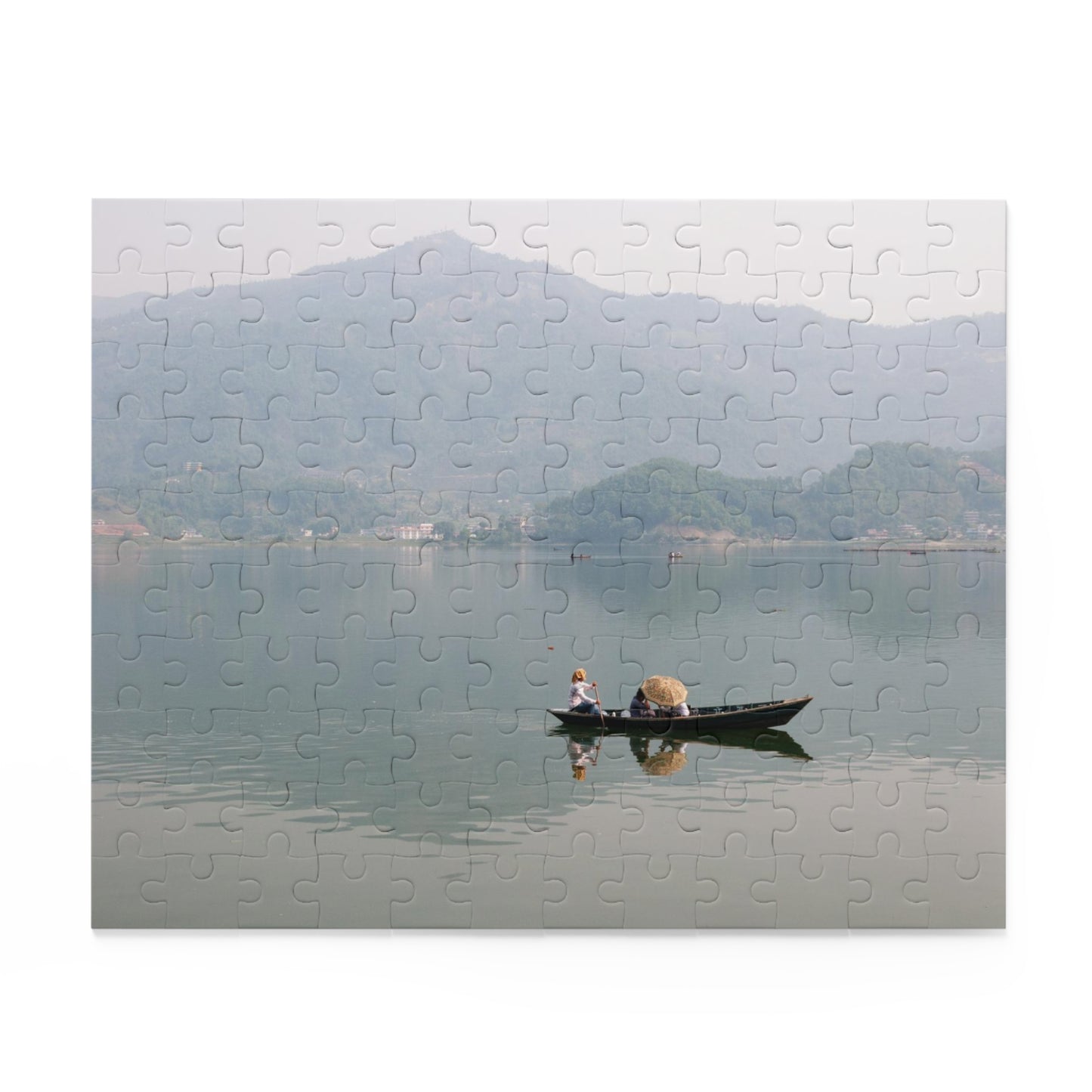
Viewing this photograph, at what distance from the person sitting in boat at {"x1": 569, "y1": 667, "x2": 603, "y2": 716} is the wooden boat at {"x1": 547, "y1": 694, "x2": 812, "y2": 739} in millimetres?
27

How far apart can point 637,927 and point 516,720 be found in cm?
102

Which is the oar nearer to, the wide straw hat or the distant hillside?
the wide straw hat

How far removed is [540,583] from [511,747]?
2.44ft

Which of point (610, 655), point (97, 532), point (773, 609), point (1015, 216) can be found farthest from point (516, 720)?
point (1015, 216)

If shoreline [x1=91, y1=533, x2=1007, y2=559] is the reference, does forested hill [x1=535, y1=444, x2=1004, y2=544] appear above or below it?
above

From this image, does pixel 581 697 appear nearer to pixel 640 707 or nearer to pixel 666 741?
pixel 640 707

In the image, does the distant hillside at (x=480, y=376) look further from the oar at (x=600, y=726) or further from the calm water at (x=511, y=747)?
the oar at (x=600, y=726)

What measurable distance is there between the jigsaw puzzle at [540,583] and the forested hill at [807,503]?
22 millimetres

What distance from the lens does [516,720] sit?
5.46 metres

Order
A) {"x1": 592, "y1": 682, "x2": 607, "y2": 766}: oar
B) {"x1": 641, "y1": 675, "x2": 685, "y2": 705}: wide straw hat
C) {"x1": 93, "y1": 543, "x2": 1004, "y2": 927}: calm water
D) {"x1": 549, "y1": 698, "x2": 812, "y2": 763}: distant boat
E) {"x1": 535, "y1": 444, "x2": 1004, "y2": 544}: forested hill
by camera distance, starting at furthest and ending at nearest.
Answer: {"x1": 592, "y1": 682, "x2": 607, "y2": 766}: oar
{"x1": 641, "y1": 675, "x2": 685, "y2": 705}: wide straw hat
{"x1": 549, "y1": 698, "x2": 812, "y2": 763}: distant boat
{"x1": 535, "y1": 444, "x2": 1004, "y2": 544}: forested hill
{"x1": 93, "y1": 543, "x2": 1004, "y2": 927}: calm water

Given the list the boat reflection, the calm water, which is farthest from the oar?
the calm water

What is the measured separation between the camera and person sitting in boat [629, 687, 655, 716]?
589 cm

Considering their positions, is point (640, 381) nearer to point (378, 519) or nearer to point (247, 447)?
point (378, 519)

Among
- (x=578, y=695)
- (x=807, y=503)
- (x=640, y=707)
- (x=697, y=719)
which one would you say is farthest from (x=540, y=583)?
(x=807, y=503)
